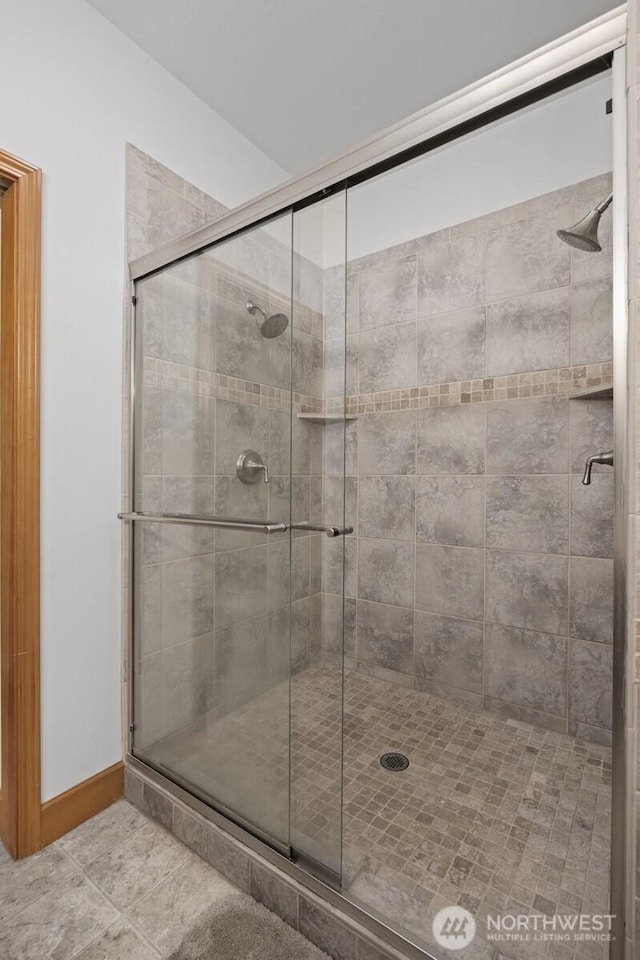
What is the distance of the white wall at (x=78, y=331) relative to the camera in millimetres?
1292

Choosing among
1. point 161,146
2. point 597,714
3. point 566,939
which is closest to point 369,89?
point 161,146

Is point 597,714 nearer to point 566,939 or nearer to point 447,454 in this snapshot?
point 566,939

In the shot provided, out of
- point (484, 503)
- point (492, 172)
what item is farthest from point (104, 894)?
point (492, 172)

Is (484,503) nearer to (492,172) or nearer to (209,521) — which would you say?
(209,521)

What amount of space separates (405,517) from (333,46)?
1763 mm

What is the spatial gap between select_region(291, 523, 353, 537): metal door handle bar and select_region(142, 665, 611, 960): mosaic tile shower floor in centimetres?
32

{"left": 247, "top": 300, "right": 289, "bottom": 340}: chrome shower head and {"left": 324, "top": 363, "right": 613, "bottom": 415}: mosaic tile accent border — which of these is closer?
{"left": 247, "top": 300, "right": 289, "bottom": 340}: chrome shower head

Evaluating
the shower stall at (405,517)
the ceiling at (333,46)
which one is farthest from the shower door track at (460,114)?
the ceiling at (333,46)

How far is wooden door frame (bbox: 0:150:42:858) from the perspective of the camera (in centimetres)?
124

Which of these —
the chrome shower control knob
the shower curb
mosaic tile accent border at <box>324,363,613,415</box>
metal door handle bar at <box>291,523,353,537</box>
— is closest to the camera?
the shower curb

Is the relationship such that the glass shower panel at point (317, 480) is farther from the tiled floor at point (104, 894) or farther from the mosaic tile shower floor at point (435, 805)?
the tiled floor at point (104, 894)

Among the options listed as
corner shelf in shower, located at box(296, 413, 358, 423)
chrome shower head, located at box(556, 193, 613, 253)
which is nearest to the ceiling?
chrome shower head, located at box(556, 193, 613, 253)

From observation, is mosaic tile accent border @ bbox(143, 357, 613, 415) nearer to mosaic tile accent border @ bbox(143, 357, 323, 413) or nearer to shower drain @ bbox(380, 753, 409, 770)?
mosaic tile accent border @ bbox(143, 357, 323, 413)

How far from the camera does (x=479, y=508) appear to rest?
1.92m
